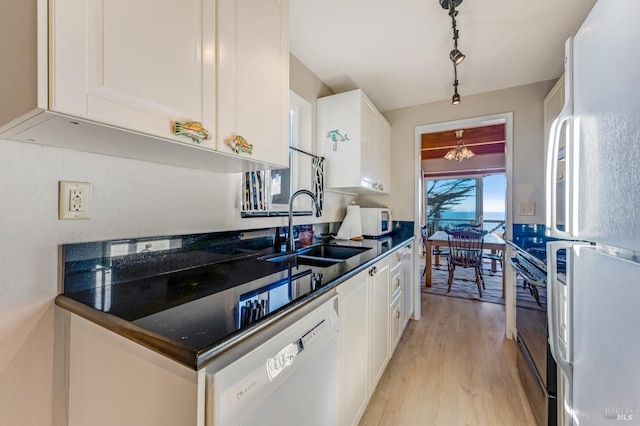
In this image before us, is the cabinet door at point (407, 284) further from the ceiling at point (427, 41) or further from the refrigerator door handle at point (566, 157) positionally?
the ceiling at point (427, 41)

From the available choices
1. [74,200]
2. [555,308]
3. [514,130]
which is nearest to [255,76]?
[74,200]

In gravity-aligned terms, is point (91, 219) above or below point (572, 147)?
below

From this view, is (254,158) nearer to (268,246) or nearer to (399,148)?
(268,246)

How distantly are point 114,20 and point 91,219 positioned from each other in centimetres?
63

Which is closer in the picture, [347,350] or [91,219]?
[91,219]

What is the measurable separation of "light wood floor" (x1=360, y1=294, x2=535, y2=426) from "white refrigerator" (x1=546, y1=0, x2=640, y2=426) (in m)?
0.90

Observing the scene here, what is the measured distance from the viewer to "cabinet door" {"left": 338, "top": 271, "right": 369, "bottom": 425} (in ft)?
3.80

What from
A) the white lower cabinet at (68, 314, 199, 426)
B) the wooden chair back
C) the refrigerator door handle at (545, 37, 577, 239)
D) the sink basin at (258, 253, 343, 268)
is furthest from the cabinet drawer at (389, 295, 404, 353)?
the wooden chair back

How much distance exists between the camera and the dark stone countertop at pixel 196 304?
55 centimetres

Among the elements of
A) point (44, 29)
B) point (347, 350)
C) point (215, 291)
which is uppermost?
point (44, 29)

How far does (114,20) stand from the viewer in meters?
0.66

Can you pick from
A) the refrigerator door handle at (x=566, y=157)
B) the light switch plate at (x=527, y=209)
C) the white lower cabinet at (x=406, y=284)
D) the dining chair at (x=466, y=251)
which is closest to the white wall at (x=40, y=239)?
the refrigerator door handle at (x=566, y=157)

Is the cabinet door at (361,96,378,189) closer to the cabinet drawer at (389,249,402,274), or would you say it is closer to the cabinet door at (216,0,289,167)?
the cabinet drawer at (389,249,402,274)

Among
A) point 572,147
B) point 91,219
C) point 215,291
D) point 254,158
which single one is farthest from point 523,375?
point 91,219
